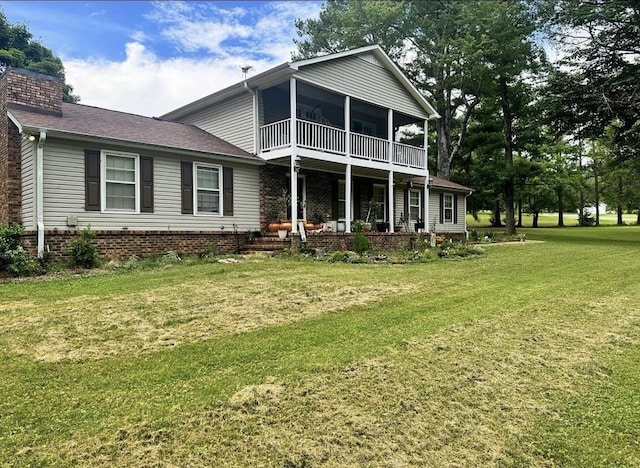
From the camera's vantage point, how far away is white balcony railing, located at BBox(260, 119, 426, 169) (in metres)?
14.2

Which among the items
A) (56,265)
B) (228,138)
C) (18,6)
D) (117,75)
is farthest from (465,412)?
(117,75)

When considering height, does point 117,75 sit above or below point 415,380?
above

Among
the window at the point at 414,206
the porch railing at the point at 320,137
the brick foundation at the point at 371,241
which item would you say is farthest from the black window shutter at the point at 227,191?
the window at the point at 414,206

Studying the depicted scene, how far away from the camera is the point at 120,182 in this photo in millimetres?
11383

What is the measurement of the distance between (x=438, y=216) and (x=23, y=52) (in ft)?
83.4

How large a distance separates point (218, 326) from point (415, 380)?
2.48 metres

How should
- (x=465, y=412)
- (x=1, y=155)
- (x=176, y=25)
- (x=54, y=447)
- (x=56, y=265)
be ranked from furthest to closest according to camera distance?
(x=176, y=25)
(x=1, y=155)
(x=56, y=265)
(x=465, y=412)
(x=54, y=447)

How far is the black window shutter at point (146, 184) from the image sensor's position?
11703mm

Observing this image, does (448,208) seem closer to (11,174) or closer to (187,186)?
(187,186)

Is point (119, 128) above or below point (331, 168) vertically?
above

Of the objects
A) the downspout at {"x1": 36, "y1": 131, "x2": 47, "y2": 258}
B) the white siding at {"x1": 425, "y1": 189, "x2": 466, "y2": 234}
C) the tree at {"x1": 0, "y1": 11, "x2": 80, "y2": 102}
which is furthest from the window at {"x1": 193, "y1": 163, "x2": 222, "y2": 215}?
the tree at {"x1": 0, "y1": 11, "x2": 80, "y2": 102}

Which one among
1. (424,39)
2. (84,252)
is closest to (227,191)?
(84,252)

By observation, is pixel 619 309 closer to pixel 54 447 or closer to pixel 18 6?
pixel 54 447

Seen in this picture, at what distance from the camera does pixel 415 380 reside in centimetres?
375
